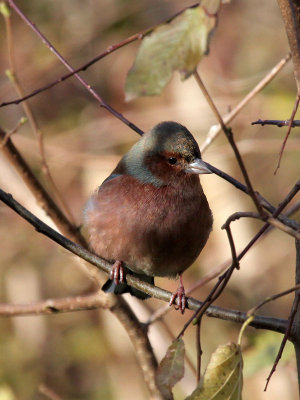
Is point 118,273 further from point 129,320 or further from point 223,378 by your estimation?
point 223,378

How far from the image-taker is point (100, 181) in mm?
7605

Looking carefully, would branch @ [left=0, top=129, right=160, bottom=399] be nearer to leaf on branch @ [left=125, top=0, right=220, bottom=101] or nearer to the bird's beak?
the bird's beak

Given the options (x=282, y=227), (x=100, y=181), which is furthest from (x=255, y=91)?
(x=100, y=181)

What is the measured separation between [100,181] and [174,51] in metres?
5.82

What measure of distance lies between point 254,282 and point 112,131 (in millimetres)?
2538

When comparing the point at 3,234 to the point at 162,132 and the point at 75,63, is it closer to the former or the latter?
the point at 75,63

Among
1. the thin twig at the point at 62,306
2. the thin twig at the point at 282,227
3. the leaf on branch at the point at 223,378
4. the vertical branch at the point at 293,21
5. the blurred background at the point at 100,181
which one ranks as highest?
the blurred background at the point at 100,181

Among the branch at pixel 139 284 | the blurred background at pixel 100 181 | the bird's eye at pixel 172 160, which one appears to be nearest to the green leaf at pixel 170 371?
the branch at pixel 139 284

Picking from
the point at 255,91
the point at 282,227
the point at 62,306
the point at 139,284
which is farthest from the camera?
the point at 62,306

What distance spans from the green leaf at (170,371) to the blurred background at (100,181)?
456 cm

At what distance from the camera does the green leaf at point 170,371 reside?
2.15 metres

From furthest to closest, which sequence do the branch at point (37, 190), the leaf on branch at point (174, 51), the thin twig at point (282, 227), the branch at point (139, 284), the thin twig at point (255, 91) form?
the branch at point (37, 190) → the thin twig at point (255, 91) → the branch at point (139, 284) → the thin twig at point (282, 227) → the leaf on branch at point (174, 51)

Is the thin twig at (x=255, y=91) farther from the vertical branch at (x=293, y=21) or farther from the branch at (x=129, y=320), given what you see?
the branch at (x=129, y=320)

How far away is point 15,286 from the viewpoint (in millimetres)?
7699
